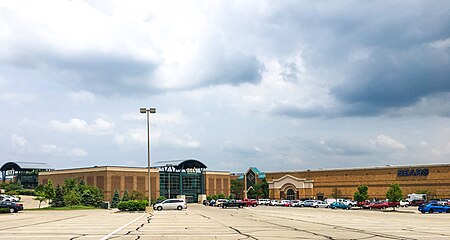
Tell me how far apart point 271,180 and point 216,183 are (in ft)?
68.2

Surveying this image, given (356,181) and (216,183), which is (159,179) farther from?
(356,181)

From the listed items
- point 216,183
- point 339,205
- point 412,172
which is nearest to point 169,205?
point 339,205

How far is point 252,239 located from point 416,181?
81.3m

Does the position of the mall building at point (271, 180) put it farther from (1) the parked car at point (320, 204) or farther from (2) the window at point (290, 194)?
(1) the parked car at point (320, 204)

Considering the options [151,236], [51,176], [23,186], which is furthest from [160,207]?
[23,186]

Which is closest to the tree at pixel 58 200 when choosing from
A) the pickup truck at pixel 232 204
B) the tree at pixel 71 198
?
the tree at pixel 71 198

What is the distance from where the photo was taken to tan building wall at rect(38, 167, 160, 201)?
108387 mm

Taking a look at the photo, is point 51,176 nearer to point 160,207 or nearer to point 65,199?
point 65,199

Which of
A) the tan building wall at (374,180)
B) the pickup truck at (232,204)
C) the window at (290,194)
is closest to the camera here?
the pickup truck at (232,204)

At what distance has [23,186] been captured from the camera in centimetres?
13475

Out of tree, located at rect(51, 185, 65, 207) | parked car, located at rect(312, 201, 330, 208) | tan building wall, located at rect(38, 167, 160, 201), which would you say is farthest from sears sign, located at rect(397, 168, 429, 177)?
tree, located at rect(51, 185, 65, 207)

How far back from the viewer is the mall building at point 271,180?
92750 millimetres

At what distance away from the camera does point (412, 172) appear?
9369cm

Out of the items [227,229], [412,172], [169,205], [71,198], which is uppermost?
[412,172]
